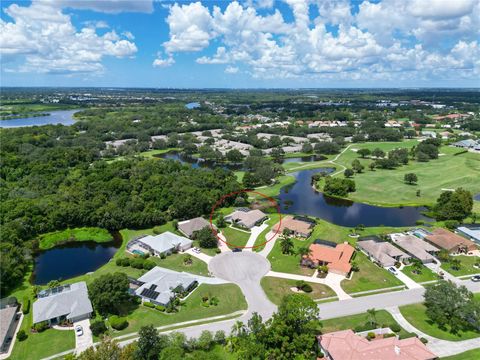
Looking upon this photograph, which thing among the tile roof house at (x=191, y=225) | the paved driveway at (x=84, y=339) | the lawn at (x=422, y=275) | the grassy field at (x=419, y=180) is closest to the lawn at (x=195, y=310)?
the paved driveway at (x=84, y=339)

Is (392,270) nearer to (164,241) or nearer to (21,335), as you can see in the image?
(164,241)

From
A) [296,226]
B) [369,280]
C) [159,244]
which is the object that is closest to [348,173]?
[296,226]

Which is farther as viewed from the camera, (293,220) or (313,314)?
(293,220)

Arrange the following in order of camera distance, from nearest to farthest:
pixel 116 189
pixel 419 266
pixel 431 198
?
pixel 419 266 → pixel 116 189 → pixel 431 198

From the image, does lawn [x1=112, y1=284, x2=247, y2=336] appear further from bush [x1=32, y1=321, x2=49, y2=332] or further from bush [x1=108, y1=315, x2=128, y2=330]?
bush [x1=32, y1=321, x2=49, y2=332]

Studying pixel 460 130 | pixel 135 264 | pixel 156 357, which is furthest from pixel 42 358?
pixel 460 130

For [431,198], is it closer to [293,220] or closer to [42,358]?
[293,220]
